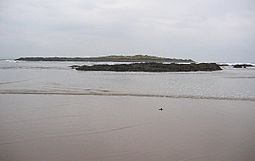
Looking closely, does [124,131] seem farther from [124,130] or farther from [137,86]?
[137,86]

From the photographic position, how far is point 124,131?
854 cm

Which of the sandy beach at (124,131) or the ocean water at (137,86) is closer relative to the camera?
the sandy beach at (124,131)

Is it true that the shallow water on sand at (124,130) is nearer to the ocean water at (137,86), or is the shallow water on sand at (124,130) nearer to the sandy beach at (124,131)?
the sandy beach at (124,131)

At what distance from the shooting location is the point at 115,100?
1465cm

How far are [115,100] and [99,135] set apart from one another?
6.61 metres

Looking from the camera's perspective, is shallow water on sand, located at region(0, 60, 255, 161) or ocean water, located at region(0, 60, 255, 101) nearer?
shallow water on sand, located at region(0, 60, 255, 161)

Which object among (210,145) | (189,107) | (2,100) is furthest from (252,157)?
(2,100)

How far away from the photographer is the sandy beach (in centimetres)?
658

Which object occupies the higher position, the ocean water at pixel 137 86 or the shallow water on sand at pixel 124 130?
the ocean water at pixel 137 86

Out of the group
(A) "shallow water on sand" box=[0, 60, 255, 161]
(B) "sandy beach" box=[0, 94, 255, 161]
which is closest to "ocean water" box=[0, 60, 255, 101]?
(A) "shallow water on sand" box=[0, 60, 255, 161]

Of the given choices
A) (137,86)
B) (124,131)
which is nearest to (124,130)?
(124,131)

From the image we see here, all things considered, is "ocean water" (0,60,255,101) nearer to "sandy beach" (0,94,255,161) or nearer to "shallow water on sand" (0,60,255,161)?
"shallow water on sand" (0,60,255,161)

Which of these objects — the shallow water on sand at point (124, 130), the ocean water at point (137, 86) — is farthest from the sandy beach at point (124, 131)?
the ocean water at point (137, 86)

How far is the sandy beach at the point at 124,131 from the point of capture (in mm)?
6578
